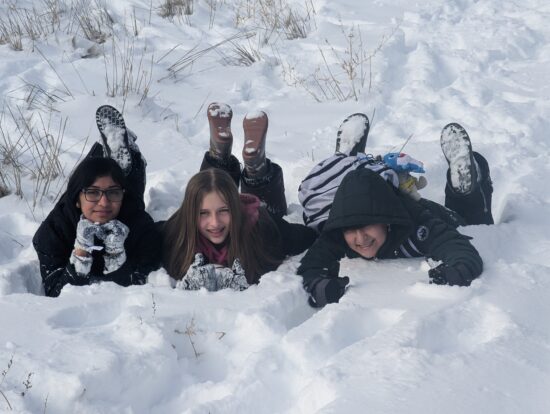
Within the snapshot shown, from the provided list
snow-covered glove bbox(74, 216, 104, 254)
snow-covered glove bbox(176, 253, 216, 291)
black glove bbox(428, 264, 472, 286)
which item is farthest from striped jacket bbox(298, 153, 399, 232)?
snow-covered glove bbox(74, 216, 104, 254)

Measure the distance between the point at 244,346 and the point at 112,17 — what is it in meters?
5.30

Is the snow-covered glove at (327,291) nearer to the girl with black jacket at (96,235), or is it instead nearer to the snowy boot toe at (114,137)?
the girl with black jacket at (96,235)

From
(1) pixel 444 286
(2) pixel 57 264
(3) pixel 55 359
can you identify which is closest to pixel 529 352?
(1) pixel 444 286

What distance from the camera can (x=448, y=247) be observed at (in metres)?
3.43

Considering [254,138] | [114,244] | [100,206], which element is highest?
[254,138]

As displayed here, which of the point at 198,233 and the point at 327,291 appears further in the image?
the point at 198,233

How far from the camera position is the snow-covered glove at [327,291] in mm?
3178

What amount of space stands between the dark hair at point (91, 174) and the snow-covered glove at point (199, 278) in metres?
0.59

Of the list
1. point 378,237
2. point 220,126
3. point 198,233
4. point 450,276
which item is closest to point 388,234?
point 378,237

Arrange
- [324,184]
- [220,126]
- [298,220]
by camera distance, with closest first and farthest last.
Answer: [324,184], [220,126], [298,220]

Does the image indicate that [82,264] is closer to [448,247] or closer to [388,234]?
[388,234]

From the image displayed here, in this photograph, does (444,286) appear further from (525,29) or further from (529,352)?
(525,29)

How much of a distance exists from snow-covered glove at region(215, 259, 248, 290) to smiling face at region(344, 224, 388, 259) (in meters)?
0.53

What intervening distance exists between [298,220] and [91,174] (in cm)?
134
